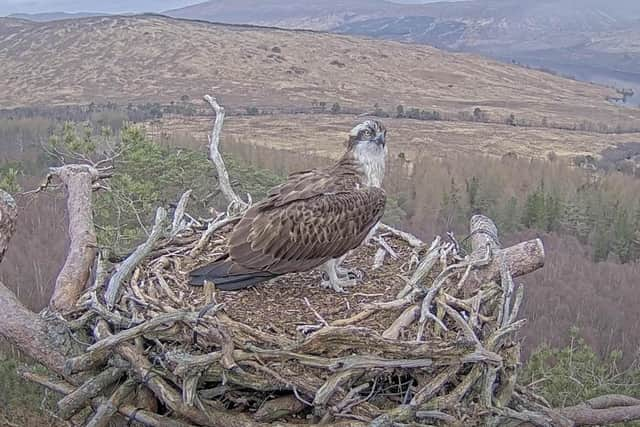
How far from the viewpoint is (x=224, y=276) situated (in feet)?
14.1

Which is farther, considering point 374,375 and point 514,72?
point 514,72

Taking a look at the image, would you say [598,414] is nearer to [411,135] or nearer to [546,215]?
[546,215]

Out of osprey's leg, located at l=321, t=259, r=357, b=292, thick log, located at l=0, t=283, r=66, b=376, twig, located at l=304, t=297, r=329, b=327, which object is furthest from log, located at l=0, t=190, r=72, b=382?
osprey's leg, located at l=321, t=259, r=357, b=292

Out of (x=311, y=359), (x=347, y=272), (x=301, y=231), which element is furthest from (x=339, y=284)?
(x=311, y=359)

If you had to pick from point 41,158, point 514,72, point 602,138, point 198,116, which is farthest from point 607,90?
point 41,158

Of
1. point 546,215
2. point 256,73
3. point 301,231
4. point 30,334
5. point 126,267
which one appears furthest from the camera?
point 256,73

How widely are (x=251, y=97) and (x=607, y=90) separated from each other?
145 ft

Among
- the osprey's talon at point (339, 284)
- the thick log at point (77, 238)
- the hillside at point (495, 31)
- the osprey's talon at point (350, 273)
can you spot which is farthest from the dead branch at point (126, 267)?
the hillside at point (495, 31)

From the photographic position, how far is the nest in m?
3.39

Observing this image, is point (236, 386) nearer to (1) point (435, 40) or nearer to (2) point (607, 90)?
(2) point (607, 90)

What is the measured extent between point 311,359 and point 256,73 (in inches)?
2341

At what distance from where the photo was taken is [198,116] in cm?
4109

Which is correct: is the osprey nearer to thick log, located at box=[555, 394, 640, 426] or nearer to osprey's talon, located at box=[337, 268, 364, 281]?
osprey's talon, located at box=[337, 268, 364, 281]

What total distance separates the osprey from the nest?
232 millimetres
